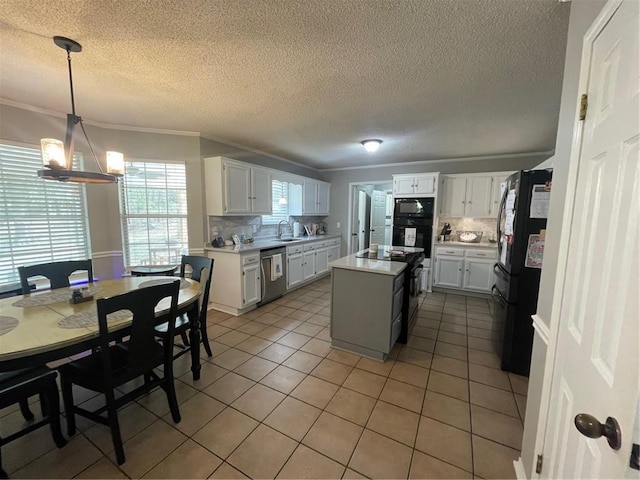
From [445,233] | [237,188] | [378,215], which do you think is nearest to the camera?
[237,188]

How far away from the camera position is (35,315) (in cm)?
166

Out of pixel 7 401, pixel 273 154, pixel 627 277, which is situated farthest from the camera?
pixel 273 154

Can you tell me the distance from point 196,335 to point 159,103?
2.30 m

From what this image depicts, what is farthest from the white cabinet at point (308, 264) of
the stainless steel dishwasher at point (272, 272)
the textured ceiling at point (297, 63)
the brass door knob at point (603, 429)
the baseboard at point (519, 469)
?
the brass door knob at point (603, 429)

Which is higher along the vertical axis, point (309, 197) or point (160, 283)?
point (309, 197)

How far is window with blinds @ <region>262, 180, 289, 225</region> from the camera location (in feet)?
15.7

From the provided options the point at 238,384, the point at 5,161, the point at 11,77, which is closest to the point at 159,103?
the point at 11,77

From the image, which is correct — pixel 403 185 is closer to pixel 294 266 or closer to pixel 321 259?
pixel 321 259

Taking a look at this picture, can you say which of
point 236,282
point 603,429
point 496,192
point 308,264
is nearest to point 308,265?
point 308,264

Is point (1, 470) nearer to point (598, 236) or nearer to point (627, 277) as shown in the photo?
point (627, 277)

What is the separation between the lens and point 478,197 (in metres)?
4.52

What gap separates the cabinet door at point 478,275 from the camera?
14.0 feet

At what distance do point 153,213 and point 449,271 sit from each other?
4.74m

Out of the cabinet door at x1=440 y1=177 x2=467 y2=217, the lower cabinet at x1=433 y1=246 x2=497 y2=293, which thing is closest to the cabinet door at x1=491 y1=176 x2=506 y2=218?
the cabinet door at x1=440 y1=177 x2=467 y2=217
